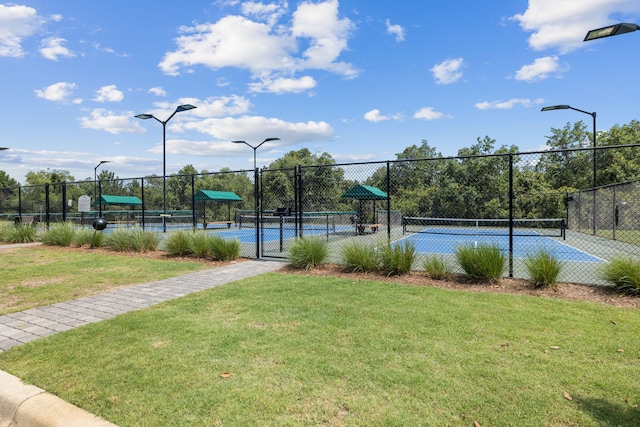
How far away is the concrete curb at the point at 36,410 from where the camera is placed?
8.70 ft

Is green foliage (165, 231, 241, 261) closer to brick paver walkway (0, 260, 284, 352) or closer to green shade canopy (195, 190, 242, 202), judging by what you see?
brick paver walkway (0, 260, 284, 352)

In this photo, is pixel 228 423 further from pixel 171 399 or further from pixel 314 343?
pixel 314 343

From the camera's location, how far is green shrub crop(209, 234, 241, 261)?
9.79 m

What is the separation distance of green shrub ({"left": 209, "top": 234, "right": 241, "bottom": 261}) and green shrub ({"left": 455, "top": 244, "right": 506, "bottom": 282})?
561 cm

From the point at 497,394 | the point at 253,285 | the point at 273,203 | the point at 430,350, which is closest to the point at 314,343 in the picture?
the point at 430,350

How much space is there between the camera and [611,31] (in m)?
5.60

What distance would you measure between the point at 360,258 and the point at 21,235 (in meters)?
14.7

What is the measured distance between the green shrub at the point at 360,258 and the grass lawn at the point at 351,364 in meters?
2.33

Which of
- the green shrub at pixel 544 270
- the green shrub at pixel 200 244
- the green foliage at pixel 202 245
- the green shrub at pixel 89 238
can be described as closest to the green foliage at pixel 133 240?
the green shrub at pixel 89 238

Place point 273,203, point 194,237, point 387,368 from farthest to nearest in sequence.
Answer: point 273,203 < point 194,237 < point 387,368

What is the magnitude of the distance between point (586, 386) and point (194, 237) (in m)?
9.28

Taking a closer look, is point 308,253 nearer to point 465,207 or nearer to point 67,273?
point 67,273

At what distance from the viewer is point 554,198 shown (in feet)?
63.4

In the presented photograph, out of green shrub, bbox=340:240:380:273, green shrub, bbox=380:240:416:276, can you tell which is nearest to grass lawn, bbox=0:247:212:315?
green shrub, bbox=340:240:380:273
